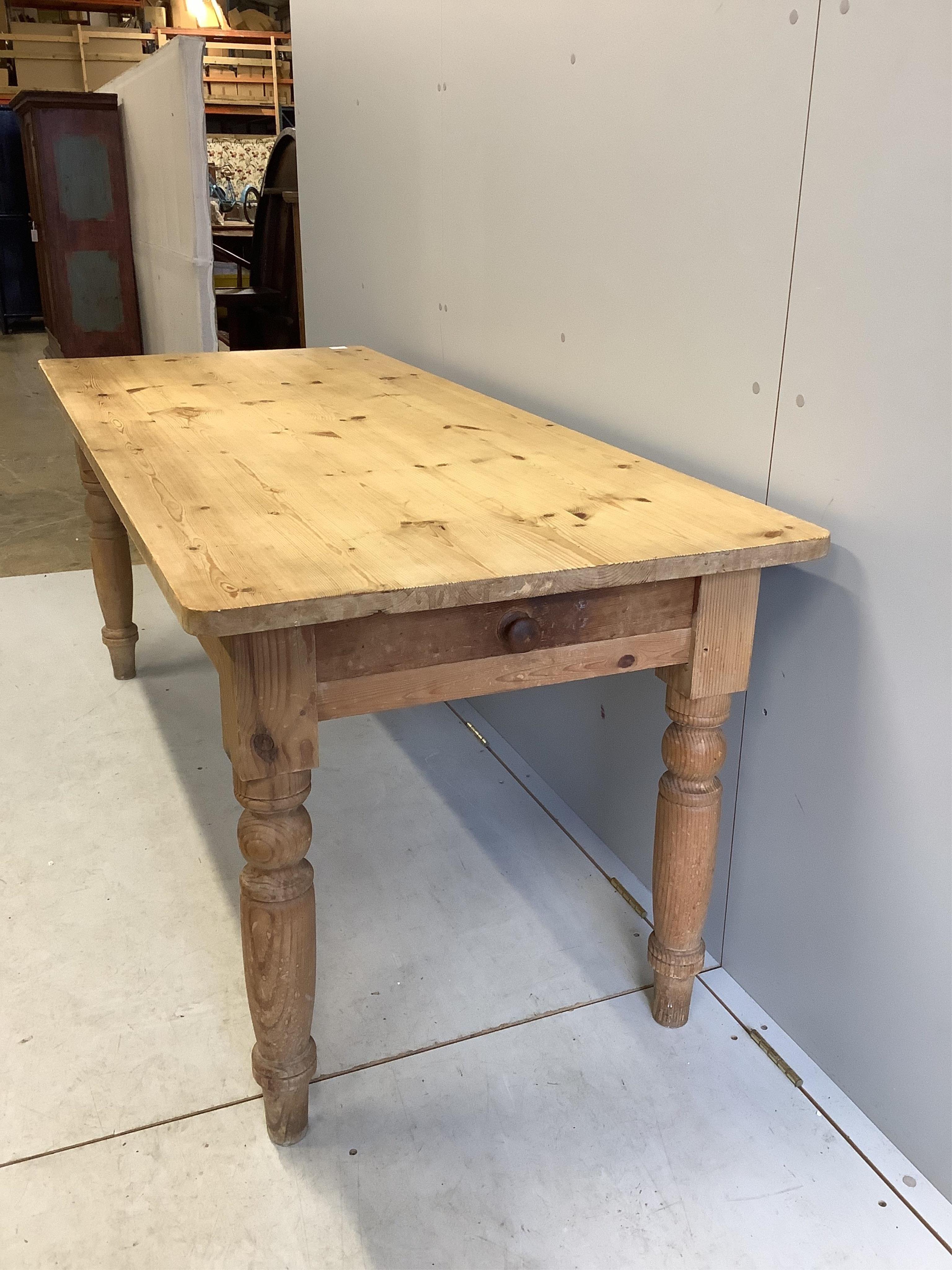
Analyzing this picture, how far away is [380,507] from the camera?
3.61 feet

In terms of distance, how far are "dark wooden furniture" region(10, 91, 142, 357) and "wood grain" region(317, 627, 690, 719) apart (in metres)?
3.84

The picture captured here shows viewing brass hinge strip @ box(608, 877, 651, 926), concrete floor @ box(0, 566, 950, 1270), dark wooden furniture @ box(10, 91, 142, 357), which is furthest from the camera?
dark wooden furniture @ box(10, 91, 142, 357)

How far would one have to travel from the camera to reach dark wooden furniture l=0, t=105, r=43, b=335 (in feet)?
20.9

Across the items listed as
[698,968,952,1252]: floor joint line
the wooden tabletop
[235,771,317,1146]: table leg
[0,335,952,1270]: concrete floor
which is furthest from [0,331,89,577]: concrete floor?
[698,968,952,1252]: floor joint line

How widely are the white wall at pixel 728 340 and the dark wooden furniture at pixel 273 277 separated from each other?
7.01ft

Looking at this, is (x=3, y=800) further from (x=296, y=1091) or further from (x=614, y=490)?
(x=614, y=490)

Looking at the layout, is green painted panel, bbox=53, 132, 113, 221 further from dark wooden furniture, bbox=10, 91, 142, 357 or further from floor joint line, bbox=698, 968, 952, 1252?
floor joint line, bbox=698, 968, 952, 1252

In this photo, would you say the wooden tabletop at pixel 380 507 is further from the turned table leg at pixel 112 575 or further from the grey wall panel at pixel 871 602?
the turned table leg at pixel 112 575

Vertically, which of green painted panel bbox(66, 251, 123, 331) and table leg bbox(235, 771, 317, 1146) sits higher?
green painted panel bbox(66, 251, 123, 331)

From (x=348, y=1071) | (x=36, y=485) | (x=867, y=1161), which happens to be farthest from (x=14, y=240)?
(x=867, y=1161)

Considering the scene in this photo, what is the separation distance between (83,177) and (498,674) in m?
4.23

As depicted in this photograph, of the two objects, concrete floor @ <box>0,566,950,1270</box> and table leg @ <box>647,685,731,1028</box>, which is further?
table leg @ <box>647,685,731,1028</box>

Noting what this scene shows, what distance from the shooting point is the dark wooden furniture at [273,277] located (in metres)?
4.02

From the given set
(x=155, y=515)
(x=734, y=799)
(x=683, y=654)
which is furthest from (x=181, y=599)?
(x=734, y=799)
